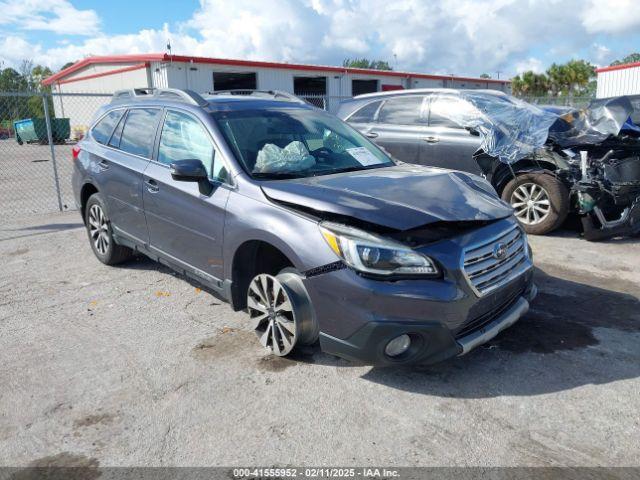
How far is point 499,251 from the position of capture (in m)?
3.36

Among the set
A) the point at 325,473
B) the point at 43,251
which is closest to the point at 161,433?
the point at 325,473

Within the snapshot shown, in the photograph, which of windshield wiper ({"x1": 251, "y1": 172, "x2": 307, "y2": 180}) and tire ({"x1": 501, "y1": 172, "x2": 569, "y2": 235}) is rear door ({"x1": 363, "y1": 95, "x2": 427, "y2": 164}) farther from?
windshield wiper ({"x1": 251, "y1": 172, "x2": 307, "y2": 180})

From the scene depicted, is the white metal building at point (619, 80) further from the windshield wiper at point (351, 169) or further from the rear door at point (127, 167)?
the rear door at point (127, 167)

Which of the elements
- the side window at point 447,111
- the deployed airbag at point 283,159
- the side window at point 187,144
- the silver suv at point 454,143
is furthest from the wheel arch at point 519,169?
the side window at point 187,144

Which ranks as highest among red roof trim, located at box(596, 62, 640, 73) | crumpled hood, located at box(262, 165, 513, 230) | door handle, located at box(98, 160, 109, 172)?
red roof trim, located at box(596, 62, 640, 73)

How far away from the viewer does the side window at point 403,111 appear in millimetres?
7938

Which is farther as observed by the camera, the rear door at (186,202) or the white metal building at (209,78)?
the white metal building at (209,78)

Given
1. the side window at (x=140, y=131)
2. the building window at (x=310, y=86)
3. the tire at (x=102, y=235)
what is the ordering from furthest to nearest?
1. the building window at (x=310, y=86)
2. the tire at (x=102, y=235)
3. the side window at (x=140, y=131)

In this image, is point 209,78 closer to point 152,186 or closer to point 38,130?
point 38,130

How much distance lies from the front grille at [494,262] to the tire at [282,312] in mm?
997

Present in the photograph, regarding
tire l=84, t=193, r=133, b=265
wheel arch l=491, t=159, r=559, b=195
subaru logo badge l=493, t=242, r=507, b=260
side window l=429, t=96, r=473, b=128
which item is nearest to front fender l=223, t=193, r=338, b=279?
subaru logo badge l=493, t=242, r=507, b=260

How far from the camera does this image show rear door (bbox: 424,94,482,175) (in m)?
7.25

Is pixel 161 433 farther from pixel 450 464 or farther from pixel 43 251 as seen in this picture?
pixel 43 251

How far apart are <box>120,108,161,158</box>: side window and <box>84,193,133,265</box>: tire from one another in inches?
31.7
